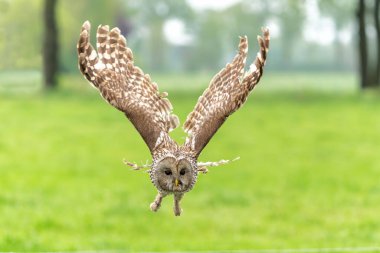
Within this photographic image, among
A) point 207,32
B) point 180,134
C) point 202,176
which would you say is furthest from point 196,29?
point 180,134

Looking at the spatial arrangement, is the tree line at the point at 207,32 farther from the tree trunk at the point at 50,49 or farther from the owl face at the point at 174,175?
the owl face at the point at 174,175

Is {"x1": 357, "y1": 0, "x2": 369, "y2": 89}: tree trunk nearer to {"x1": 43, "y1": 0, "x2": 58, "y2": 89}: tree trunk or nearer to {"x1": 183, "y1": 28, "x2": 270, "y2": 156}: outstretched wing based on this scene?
{"x1": 43, "y1": 0, "x2": 58, "y2": 89}: tree trunk

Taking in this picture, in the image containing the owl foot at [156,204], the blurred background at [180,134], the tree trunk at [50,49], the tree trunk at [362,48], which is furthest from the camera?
the tree trunk at [362,48]

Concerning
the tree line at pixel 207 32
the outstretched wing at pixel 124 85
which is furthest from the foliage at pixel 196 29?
the outstretched wing at pixel 124 85

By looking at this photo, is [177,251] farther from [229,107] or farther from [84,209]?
[229,107]

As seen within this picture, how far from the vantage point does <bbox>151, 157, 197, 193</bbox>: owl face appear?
10.2 feet

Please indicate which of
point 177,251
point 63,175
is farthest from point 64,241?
point 63,175

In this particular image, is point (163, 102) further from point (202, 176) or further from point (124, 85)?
point (202, 176)

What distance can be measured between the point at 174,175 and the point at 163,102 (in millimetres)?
353

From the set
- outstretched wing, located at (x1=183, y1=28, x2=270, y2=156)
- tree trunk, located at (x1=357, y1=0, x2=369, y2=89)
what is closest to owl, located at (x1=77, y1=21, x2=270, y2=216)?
outstretched wing, located at (x1=183, y1=28, x2=270, y2=156)

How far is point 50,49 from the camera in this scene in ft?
49.4

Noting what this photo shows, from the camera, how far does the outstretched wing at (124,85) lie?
10.4ft

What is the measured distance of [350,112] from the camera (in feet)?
51.3

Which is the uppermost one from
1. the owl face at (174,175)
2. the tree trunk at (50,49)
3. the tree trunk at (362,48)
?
the owl face at (174,175)
